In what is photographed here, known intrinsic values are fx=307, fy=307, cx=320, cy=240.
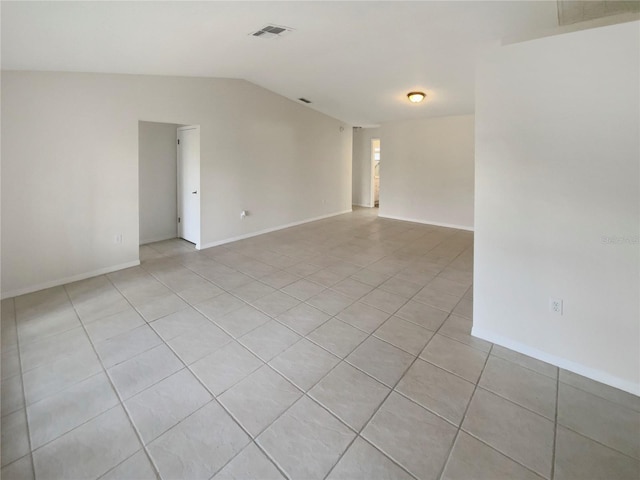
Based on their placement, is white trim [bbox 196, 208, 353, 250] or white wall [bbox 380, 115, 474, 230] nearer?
white trim [bbox 196, 208, 353, 250]

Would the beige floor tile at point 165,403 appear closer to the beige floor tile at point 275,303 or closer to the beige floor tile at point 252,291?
the beige floor tile at point 275,303

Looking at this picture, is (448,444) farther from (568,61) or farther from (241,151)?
(241,151)

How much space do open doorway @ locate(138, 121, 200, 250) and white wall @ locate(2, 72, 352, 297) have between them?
0.34 metres

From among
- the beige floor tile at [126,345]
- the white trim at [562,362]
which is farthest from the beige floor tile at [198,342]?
the white trim at [562,362]

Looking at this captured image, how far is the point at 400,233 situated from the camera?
20.8 ft

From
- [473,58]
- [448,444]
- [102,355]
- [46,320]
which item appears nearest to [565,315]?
[448,444]

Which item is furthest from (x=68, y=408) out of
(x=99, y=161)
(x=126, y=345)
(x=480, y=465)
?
(x=99, y=161)

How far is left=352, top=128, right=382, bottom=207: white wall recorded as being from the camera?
973 cm

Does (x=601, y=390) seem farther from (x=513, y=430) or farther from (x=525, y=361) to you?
(x=513, y=430)

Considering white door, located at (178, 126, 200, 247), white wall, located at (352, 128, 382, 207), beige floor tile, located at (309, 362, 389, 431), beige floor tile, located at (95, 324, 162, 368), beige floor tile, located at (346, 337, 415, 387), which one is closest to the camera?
beige floor tile, located at (309, 362, 389, 431)

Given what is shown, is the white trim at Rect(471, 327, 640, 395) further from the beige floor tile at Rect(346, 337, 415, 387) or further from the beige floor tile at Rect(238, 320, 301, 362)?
the beige floor tile at Rect(238, 320, 301, 362)

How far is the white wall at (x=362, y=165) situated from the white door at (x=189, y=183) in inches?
234

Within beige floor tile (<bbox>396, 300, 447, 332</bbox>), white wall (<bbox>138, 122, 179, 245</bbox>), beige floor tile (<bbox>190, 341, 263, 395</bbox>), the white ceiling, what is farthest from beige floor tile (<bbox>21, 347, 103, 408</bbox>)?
white wall (<bbox>138, 122, 179, 245</bbox>)

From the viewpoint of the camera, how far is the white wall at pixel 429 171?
6562 mm
